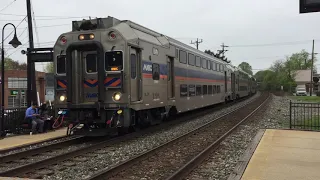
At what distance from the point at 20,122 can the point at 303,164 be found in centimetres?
1035

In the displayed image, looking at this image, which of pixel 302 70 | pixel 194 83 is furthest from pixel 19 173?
pixel 302 70

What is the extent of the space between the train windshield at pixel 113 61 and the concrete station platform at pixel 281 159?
465cm

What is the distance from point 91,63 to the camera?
11.4 meters

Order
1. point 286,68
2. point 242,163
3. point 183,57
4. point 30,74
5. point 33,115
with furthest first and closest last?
1. point 286,68
2. point 183,57
3. point 30,74
4. point 33,115
5. point 242,163

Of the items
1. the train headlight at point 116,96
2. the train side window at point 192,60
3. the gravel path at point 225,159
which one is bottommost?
the gravel path at point 225,159

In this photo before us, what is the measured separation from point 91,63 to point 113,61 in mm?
909

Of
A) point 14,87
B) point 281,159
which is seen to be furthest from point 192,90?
point 14,87

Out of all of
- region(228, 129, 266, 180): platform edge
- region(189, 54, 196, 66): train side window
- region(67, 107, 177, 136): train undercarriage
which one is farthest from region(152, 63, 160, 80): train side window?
region(189, 54, 196, 66): train side window

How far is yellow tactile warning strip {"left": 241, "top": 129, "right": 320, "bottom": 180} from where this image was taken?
642cm

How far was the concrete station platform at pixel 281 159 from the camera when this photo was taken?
642 cm

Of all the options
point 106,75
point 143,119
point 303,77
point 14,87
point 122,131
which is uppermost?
point 303,77

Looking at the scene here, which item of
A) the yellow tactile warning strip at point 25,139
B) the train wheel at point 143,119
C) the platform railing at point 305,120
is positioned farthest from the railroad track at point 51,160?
the platform railing at point 305,120

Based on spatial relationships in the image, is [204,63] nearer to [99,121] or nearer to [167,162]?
[99,121]

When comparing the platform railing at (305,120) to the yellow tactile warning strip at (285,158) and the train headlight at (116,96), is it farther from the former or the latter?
the train headlight at (116,96)
